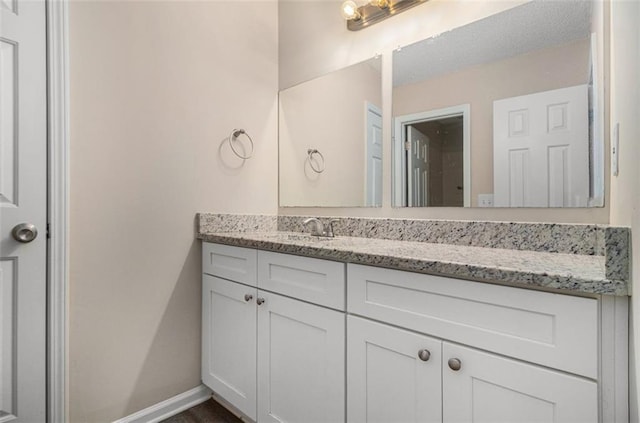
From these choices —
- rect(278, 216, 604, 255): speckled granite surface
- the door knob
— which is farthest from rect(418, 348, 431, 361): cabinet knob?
the door knob

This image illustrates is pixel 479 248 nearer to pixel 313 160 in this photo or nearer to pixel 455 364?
pixel 455 364

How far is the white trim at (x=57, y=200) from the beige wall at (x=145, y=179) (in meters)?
0.03

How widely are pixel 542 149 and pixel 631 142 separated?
0.59 meters

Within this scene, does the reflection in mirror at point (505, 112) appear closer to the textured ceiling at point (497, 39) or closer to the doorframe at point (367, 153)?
the textured ceiling at point (497, 39)

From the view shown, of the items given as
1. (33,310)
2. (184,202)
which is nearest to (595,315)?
(184,202)

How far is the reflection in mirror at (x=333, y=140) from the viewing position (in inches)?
69.4

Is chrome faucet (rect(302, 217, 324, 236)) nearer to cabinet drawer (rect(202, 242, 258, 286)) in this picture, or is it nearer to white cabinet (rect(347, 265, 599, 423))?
cabinet drawer (rect(202, 242, 258, 286))

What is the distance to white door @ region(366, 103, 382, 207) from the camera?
1734 millimetres

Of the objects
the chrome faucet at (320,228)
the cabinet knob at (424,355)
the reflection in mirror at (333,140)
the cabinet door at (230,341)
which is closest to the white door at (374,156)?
the reflection in mirror at (333,140)

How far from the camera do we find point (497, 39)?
1385 mm

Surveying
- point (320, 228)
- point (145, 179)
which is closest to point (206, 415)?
point (320, 228)

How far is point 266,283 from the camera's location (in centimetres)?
142

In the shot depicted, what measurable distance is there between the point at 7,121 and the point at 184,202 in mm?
716

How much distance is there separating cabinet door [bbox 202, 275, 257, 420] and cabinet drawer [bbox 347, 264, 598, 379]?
616 mm
